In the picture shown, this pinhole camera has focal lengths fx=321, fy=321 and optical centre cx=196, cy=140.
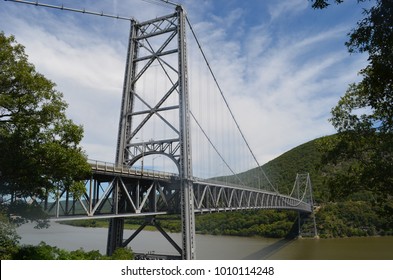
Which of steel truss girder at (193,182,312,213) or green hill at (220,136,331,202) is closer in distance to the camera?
steel truss girder at (193,182,312,213)

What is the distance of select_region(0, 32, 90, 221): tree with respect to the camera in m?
11.3

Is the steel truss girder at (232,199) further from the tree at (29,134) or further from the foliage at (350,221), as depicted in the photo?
the tree at (29,134)

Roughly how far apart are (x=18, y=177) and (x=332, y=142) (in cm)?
1260

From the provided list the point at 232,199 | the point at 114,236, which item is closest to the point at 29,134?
the point at 114,236

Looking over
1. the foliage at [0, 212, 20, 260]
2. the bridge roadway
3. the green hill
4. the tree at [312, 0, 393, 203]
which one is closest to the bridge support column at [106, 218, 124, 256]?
the bridge roadway

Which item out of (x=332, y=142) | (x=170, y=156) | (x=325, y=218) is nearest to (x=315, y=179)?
(x=325, y=218)

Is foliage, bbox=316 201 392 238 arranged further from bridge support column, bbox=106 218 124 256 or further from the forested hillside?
bridge support column, bbox=106 218 124 256

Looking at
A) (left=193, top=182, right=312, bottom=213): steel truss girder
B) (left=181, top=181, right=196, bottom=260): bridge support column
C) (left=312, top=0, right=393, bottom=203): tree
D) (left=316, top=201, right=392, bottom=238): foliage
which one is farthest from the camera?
(left=316, top=201, right=392, bottom=238): foliage

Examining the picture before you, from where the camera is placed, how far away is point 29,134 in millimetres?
11375

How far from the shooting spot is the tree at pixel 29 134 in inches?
Answer: 446

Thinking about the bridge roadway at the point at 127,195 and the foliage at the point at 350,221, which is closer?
the bridge roadway at the point at 127,195

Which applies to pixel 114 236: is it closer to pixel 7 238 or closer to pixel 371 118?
pixel 7 238

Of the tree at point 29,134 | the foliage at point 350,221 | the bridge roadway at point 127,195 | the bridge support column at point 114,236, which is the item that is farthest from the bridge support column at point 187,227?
the foliage at point 350,221

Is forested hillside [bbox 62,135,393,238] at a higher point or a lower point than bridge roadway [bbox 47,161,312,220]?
lower
